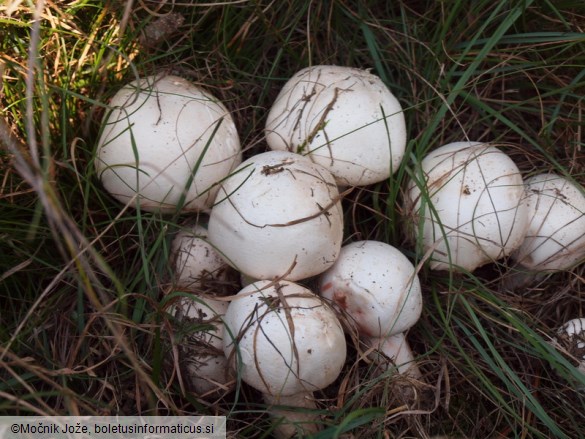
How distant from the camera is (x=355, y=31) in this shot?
2.11 m

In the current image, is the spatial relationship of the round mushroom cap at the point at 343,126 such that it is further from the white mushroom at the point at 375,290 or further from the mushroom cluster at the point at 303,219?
the white mushroom at the point at 375,290

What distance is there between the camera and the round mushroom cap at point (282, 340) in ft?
4.53

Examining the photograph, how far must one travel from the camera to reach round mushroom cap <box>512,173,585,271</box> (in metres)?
1.76

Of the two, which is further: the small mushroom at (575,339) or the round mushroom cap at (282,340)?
the small mushroom at (575,339)

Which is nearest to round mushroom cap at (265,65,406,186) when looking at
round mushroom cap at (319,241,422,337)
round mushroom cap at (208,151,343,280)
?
round mushroom cap at (208,151,343,280)

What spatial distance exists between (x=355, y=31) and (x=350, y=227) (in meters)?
0.69

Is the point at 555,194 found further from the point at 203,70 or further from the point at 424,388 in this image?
the point at 203,70

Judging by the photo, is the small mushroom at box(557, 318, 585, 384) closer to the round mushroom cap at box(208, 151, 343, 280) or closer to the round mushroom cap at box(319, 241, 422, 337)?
the round mushroom cap at box(319, 241, 422, 337)

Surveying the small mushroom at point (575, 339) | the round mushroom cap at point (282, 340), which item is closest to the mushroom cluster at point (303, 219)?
the round mushroom cap at point (282, 340)

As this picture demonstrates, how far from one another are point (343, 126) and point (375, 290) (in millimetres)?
442

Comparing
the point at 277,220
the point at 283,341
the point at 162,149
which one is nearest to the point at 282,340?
the point at 283,341

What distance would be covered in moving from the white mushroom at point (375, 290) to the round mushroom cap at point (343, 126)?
0.22 meters

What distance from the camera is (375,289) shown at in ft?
5.15

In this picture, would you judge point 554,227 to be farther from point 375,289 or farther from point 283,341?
point 283,341
